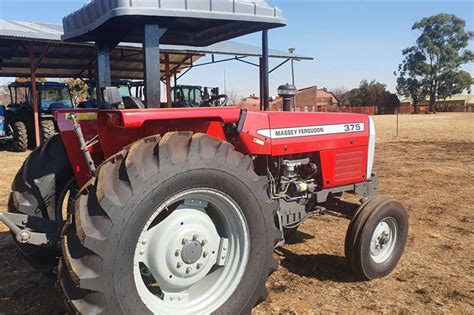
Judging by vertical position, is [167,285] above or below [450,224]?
above

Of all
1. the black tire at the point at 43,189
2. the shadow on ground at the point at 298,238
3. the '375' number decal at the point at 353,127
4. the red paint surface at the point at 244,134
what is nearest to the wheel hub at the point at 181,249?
the red paint surface at the point at 244,134

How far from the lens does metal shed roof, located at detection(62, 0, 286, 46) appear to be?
8.86 ft

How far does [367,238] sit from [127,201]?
2281mm

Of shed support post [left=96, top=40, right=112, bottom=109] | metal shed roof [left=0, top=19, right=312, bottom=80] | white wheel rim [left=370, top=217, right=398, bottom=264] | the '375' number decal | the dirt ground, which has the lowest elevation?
the dirt ground

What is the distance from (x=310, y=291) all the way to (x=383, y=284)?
26.8 inches

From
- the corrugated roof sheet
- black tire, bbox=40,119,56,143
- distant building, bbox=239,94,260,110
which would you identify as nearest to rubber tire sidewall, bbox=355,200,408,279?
distant building, bbox=239,94,260,110

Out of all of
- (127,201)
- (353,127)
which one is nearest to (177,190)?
(127,201)

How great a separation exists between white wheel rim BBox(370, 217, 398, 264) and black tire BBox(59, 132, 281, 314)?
1.64 metres

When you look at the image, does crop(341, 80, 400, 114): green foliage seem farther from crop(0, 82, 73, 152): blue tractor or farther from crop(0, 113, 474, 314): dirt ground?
crop(0, 113, 474, 314): dirt ground

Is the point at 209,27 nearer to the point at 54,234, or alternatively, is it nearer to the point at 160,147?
the point at 160,147

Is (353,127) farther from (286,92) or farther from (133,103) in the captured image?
(133,103)

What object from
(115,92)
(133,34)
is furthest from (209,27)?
(115,92)

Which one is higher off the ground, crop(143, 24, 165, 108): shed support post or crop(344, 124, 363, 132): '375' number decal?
crop(143, 24, 165, 108): shed support post

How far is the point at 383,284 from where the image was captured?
3.86 m
